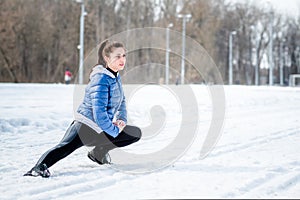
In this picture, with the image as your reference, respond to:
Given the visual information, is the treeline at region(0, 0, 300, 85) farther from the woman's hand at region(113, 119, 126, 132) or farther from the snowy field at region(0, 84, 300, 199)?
the woman's hand at region(113, 119, 126, 132)

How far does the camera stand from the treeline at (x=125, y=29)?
131 feet

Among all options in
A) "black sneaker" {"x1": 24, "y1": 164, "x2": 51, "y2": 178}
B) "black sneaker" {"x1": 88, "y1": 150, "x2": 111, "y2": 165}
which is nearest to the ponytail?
"black sneaker" {"x1": 88, "y1": 150, "x2": 111, "y2": 165}

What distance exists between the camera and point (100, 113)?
3949mm

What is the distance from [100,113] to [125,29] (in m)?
46.4

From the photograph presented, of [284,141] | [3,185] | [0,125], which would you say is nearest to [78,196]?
[3,185]

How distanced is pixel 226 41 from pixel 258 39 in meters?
4.95

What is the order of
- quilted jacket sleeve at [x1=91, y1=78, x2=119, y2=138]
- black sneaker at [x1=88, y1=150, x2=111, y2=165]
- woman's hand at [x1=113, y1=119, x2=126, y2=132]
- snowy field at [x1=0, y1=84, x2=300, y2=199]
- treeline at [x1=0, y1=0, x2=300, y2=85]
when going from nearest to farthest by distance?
snowy field at [x1=0, y1=84, x2=300, y2=199] → quilted jacket sleeve at [x1=91, y1=78, x2=119, y2=138] → woman's hand at [x1=113, y1=119, x2=126, y2=132] → black sneaker at [x1=88, y1=150, x2=111, y2=165] → treeline at [x1=0, y1=0, x2=300, y2=85]

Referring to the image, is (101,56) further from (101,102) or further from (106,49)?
(101,102)

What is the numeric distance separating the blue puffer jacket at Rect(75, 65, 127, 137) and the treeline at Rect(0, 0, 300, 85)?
971 inches

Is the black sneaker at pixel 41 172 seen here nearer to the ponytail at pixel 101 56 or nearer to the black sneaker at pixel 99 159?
the black sneaker at pixel 99 159

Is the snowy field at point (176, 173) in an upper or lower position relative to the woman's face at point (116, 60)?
lower

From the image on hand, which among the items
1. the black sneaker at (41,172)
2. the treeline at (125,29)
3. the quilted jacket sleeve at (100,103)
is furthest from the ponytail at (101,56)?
the treeline at (125,29)

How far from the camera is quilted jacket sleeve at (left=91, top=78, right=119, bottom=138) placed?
393 cm

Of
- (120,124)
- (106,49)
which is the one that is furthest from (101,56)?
(120,124)
